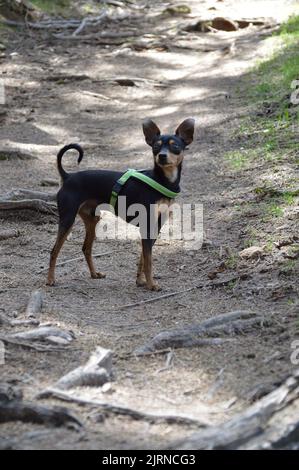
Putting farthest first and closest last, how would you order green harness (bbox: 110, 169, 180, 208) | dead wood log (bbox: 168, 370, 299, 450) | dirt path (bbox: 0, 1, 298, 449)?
green harness (bbox: 110, 169, 180, 208), dirt path (bbox: 0, 1, 298, 449), dead wood log (bbox: 168, 370, 299, 450)

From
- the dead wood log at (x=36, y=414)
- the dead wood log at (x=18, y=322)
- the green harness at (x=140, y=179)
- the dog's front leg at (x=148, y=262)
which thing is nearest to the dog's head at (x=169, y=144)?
the green harness at (x=140, y=179)

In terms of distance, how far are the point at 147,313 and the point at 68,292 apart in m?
0.87

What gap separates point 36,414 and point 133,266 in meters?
3.63

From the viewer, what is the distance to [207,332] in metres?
5.15

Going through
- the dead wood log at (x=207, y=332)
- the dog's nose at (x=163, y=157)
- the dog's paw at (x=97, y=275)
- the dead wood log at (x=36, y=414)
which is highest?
the dog's nose at (x=163, y=157)

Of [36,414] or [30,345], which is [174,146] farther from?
[36,414]

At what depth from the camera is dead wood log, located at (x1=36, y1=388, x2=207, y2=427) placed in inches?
153

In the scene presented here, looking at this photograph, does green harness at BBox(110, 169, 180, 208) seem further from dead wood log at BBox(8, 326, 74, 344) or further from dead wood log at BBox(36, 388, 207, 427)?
dead wood log at BBox(36, 388, 207, 427)

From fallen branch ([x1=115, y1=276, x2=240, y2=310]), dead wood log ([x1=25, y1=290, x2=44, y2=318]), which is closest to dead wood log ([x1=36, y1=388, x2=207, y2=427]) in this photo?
dead wood log ([x1=25, y1=290, x2=44, y2=318])

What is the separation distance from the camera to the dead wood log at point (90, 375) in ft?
14.0

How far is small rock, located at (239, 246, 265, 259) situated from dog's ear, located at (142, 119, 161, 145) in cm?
133

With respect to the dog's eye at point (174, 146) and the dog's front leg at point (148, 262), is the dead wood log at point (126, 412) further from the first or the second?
the dog's eye at point (174, 146)

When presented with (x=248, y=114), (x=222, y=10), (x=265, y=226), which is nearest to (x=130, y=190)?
(x=265, y=226)

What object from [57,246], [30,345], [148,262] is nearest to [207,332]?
[30,345]
